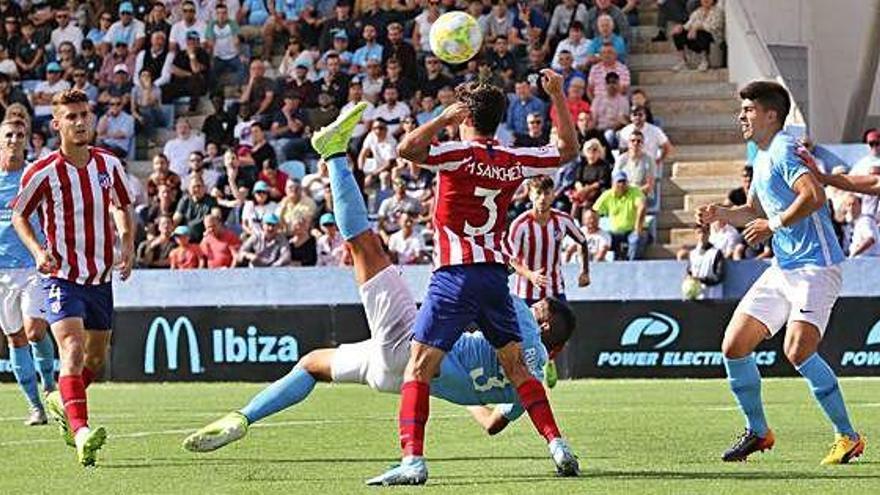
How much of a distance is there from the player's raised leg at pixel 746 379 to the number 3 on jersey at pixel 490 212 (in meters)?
1.83

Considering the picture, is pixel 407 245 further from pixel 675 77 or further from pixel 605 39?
pixel 675 77

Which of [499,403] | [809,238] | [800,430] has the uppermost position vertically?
[809,238]

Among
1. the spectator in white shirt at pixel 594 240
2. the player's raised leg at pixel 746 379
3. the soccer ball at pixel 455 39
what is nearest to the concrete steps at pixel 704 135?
the spectator in white shirt at pixel 594 240

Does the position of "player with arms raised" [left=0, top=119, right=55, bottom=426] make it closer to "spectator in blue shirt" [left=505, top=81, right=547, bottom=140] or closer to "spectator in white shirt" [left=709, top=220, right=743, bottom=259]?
"spectator in white shirt" [left=709, top=220, right=743, bottom=259]

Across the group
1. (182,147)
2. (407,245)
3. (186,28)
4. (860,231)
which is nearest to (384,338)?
(860,231)

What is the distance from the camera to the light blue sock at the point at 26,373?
15.3 metres

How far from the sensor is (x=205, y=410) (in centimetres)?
1697

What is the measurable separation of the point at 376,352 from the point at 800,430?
4.13m

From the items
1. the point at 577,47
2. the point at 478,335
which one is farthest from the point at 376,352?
the point at 577,47

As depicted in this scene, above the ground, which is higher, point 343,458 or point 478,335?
point 478,335

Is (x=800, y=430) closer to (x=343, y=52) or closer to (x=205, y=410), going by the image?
(x=205, y=410)

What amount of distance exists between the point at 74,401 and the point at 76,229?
1.32 metres

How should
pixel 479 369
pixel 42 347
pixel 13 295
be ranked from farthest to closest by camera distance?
1. pixel 13 295
2. pixel 42 347
3. pixel 479 369

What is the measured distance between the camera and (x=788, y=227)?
35.7ft
